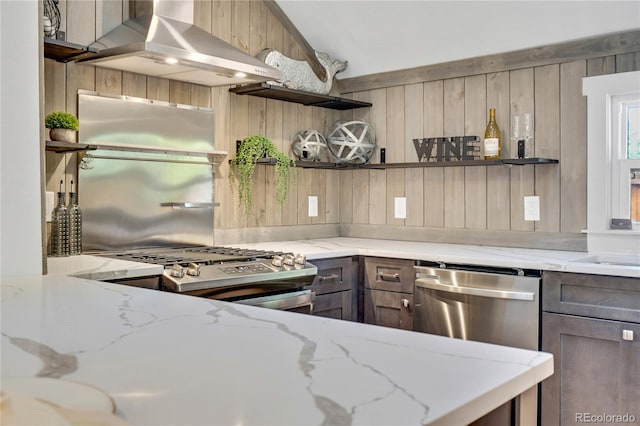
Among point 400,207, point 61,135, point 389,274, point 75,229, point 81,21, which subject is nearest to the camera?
point 61,135

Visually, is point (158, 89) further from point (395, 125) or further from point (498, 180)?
point (498, 180)

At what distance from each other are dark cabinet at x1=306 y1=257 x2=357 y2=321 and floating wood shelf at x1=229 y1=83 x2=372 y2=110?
106 cm

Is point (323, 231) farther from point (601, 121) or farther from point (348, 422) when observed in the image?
point (348, 422)

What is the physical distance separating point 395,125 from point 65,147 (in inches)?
84.0

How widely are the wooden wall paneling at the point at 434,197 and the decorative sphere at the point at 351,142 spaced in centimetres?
43

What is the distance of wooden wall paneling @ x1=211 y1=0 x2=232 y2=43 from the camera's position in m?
3.51

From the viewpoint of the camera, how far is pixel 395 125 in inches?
159

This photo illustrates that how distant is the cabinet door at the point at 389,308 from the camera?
3209 mm

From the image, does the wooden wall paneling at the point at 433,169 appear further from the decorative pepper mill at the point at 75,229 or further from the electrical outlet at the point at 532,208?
the decorative pepper mill at the point at 75,229

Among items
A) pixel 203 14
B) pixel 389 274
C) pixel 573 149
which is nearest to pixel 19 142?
pixel 203 14

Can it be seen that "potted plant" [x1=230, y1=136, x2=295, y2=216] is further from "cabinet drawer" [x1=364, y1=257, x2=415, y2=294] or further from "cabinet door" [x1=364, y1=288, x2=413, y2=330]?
"cabinet door" [x1=364, y1=288, x2=413, y2=330]

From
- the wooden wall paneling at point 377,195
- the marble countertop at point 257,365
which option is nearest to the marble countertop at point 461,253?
the wooden wall paneling at point 377,195

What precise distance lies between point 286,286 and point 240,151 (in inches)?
42.2

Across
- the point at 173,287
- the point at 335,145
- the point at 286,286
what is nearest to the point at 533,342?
the point at 286,286
